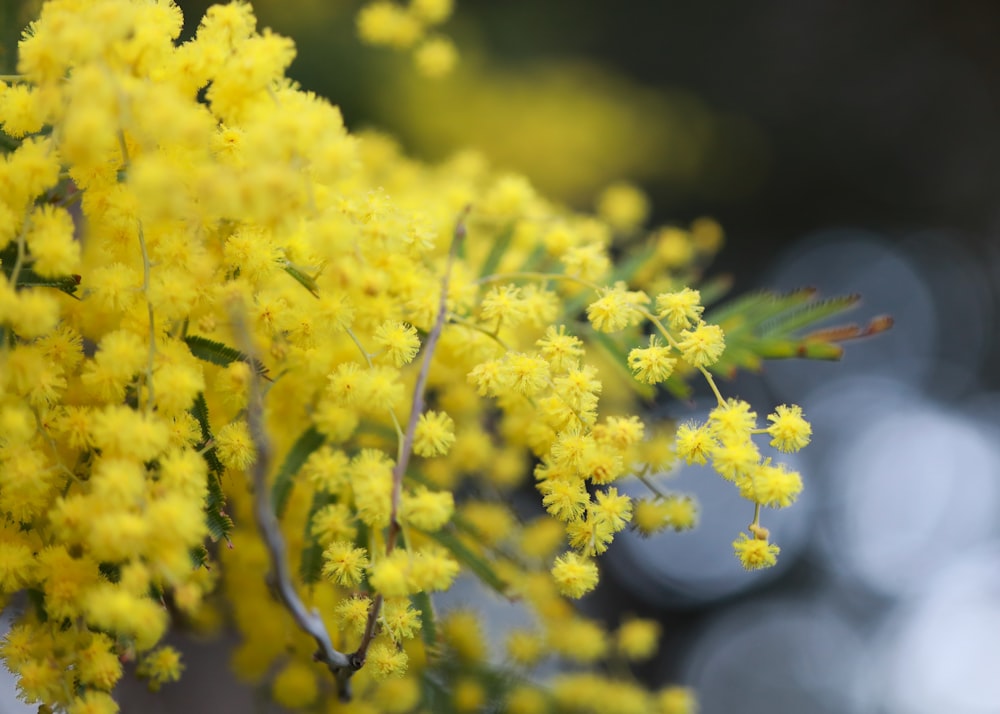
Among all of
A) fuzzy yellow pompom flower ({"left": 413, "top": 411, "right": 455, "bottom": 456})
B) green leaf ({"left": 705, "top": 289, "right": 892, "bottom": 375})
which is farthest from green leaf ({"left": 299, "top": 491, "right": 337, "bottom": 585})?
green leaf ({"left": 705, "top": 289, "right": 892, "bottom": 375})

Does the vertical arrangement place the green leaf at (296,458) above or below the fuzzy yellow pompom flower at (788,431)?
below

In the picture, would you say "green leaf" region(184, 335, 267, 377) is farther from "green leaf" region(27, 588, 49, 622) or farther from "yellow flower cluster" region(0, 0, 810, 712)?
"green leaf" region(27, 588, 49, 622)

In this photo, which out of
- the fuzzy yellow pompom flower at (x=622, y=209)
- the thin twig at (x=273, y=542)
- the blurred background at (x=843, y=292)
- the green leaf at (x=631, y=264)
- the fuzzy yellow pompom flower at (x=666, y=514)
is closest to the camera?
the thin twig at (x=273, y=542)

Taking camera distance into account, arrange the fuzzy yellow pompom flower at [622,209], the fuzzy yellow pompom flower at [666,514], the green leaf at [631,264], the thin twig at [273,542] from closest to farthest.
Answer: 1. the thin twig at [273,542]
2. the fuzzy yellow pompom flower at [666,514]
3. the green leaf at [631,264]
4. the fuzzy yellow pompom flower at [622,209]

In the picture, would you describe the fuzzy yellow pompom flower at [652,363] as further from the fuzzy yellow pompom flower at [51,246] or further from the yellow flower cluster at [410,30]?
the yellow flower cluster at [410,30]

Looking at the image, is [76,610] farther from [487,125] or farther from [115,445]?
[487,125]

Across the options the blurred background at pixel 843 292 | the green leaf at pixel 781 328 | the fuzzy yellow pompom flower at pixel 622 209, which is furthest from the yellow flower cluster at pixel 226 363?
the blurred background at pixel 843 292

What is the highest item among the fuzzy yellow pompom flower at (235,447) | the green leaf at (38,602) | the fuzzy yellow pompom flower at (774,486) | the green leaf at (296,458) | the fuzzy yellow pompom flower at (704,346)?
the fuzzy yellow pompom flower at (704,346)
